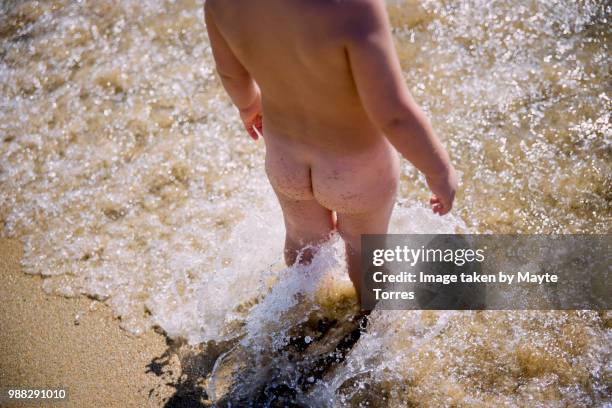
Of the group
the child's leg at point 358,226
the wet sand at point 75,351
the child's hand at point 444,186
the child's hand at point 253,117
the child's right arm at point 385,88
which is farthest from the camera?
the wet sand at point 75,351

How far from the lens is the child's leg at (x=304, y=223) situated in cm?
187

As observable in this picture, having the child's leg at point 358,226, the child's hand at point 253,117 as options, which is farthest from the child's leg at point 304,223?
the child's hand at point 253,117

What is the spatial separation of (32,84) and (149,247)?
1.32m

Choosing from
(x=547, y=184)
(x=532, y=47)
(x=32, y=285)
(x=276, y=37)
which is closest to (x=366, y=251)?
(x=276, y=37)

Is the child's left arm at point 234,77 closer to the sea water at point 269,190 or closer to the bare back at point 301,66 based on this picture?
the bare back at point 301,66

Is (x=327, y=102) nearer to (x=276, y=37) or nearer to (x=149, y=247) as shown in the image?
(x=276, y=37)

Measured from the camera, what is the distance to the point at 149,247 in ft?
8.21

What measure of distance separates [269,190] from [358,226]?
35.0 inches

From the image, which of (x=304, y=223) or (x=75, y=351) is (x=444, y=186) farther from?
(x=75, y=351)

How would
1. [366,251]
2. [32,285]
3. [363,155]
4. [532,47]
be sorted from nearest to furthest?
1. [363,155]
2. [366,251]
3. [32,285]
4. [532,47]

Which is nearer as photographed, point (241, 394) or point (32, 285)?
point (241, 394)

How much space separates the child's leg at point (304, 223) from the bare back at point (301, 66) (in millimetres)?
286

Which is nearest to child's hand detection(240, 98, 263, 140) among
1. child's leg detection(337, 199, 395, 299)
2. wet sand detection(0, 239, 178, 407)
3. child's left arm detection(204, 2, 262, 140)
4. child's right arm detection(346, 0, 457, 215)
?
child's left arm detection(204, 2, 262, 140)

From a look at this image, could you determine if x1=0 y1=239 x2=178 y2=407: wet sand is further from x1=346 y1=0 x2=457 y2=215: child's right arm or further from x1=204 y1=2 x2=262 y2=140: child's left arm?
x1=346 y1=0 x2=457 y2=215: child's right arm
